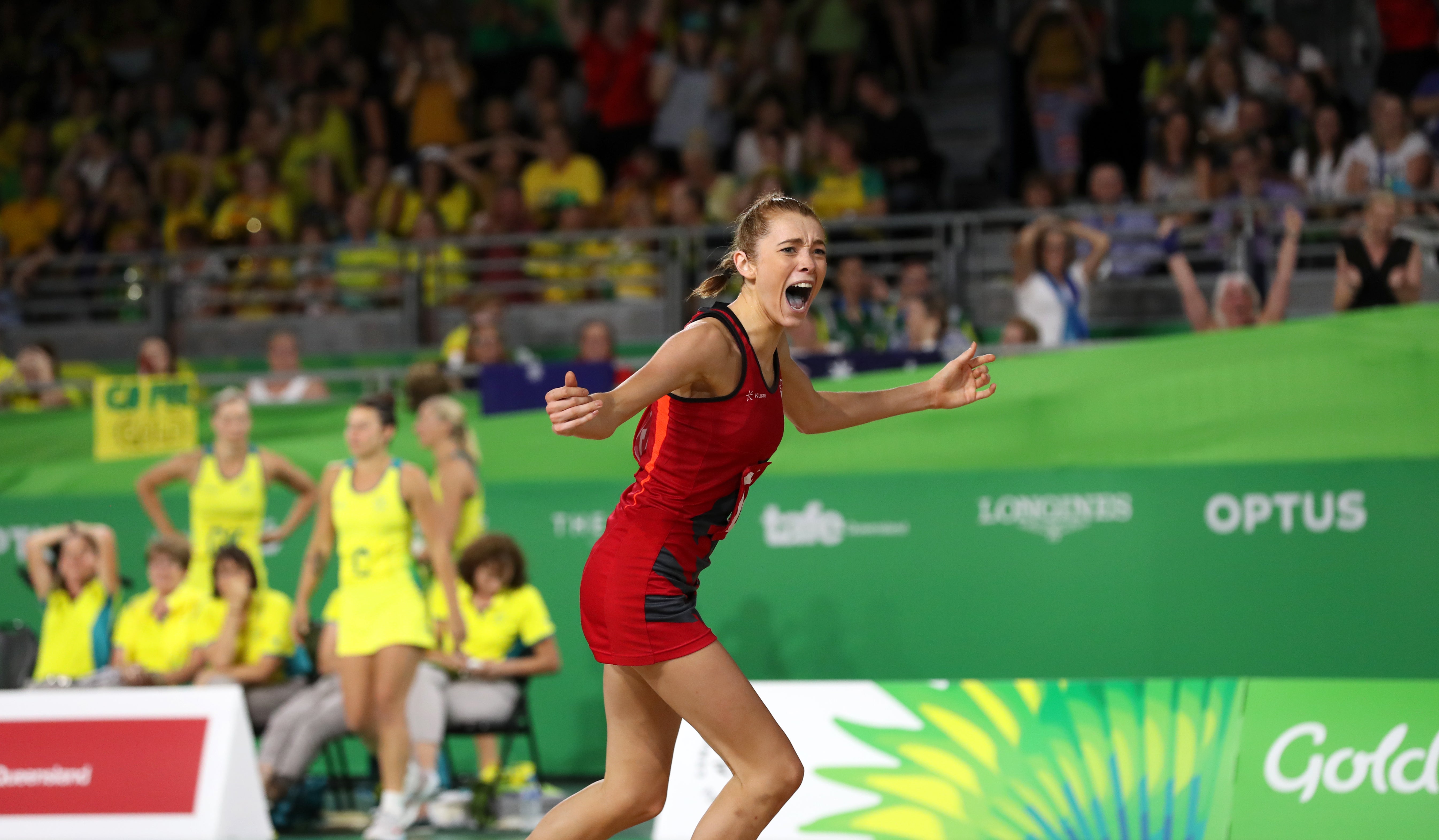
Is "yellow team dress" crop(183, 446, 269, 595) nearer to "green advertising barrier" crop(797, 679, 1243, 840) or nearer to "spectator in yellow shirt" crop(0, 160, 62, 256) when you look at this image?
"green advertising barrier" crop(797, 679, 1243, 840)

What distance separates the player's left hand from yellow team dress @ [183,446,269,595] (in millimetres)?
4584

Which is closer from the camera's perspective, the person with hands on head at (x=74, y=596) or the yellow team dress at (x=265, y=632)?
the yellow team dress at (x=265, y=632)

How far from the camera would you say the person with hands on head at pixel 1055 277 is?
8.01 metres

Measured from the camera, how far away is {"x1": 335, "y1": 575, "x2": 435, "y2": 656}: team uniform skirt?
657 cm

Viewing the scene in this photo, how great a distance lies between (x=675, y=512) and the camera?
12.3 ft

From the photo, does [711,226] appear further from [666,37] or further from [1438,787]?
[1438,787]

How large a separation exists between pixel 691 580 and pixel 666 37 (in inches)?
315

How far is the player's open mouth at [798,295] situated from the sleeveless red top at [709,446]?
134 millimetres

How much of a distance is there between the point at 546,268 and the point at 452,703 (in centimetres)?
397

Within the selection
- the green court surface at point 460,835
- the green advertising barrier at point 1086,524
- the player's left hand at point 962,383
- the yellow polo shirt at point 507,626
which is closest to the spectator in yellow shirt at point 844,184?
the green advertising barrier at point 1086,524

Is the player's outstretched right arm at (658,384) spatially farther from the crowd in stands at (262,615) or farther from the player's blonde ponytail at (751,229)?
the crowd in stands at (262,615)

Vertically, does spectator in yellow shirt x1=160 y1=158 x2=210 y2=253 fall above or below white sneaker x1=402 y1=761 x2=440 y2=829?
above

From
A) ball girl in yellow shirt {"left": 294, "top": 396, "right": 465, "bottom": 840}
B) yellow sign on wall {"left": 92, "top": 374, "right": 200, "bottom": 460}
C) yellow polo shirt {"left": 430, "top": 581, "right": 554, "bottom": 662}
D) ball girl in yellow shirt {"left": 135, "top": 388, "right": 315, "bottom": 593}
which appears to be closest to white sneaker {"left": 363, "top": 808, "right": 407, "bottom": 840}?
ball girl in yellow shirt {"left": 294, "top": 396, "right": 465, "bottom": 840}

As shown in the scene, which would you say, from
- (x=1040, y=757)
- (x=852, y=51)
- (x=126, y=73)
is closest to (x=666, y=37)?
(x=852, y=51)
